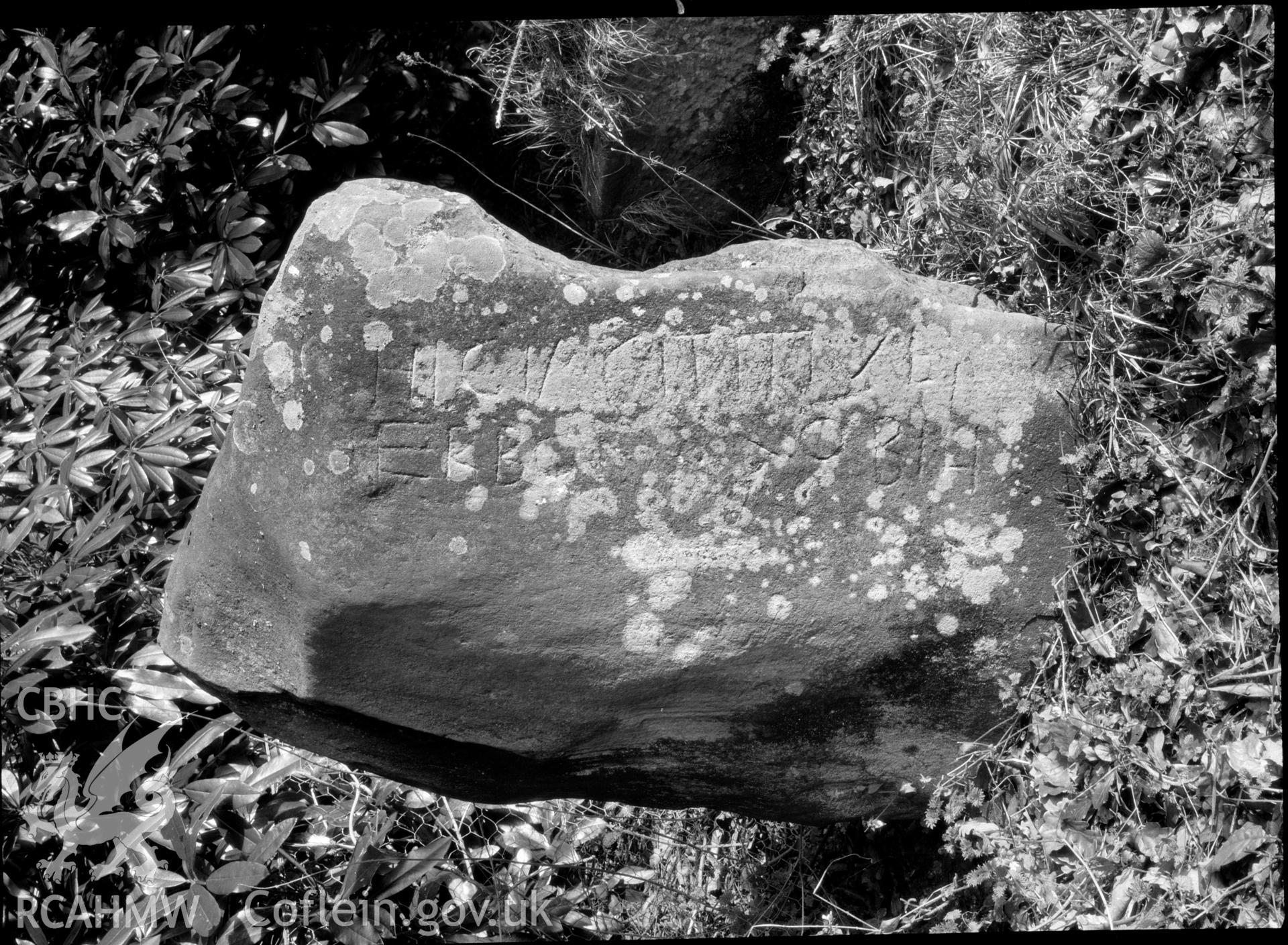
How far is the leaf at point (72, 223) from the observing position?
3.67 m

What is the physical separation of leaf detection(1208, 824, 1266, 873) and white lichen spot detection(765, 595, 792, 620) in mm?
986

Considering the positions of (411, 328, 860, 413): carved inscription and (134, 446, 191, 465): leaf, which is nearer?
(411, 328, 860, 413): carved inscription

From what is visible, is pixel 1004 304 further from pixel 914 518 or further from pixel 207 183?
pixel 207 183

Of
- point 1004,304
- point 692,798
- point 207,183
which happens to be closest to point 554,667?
point 692,798

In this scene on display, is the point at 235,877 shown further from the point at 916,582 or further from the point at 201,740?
the point at 916,582

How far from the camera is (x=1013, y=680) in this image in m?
2.40

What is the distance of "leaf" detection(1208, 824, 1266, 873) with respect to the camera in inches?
81.6

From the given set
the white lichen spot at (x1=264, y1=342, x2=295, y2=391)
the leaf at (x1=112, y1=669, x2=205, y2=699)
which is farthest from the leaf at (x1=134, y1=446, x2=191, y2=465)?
the white lichen spot at (x1=264, y1=342, x2=295, y2=391)

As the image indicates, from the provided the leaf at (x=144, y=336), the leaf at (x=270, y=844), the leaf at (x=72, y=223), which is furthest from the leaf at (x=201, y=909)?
the leaf at (x=72, y=223)

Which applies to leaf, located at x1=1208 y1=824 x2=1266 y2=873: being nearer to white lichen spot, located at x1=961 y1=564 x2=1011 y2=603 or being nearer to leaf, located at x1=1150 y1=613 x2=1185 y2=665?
leaf, located at x1=1150 y1=613 x2=1185 y2=665

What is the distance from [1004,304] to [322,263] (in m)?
1.69

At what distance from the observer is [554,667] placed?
2.23 meters

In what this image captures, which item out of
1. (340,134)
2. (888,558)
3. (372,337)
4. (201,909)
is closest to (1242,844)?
(888,558)

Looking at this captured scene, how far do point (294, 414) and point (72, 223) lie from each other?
2123 millimetres
